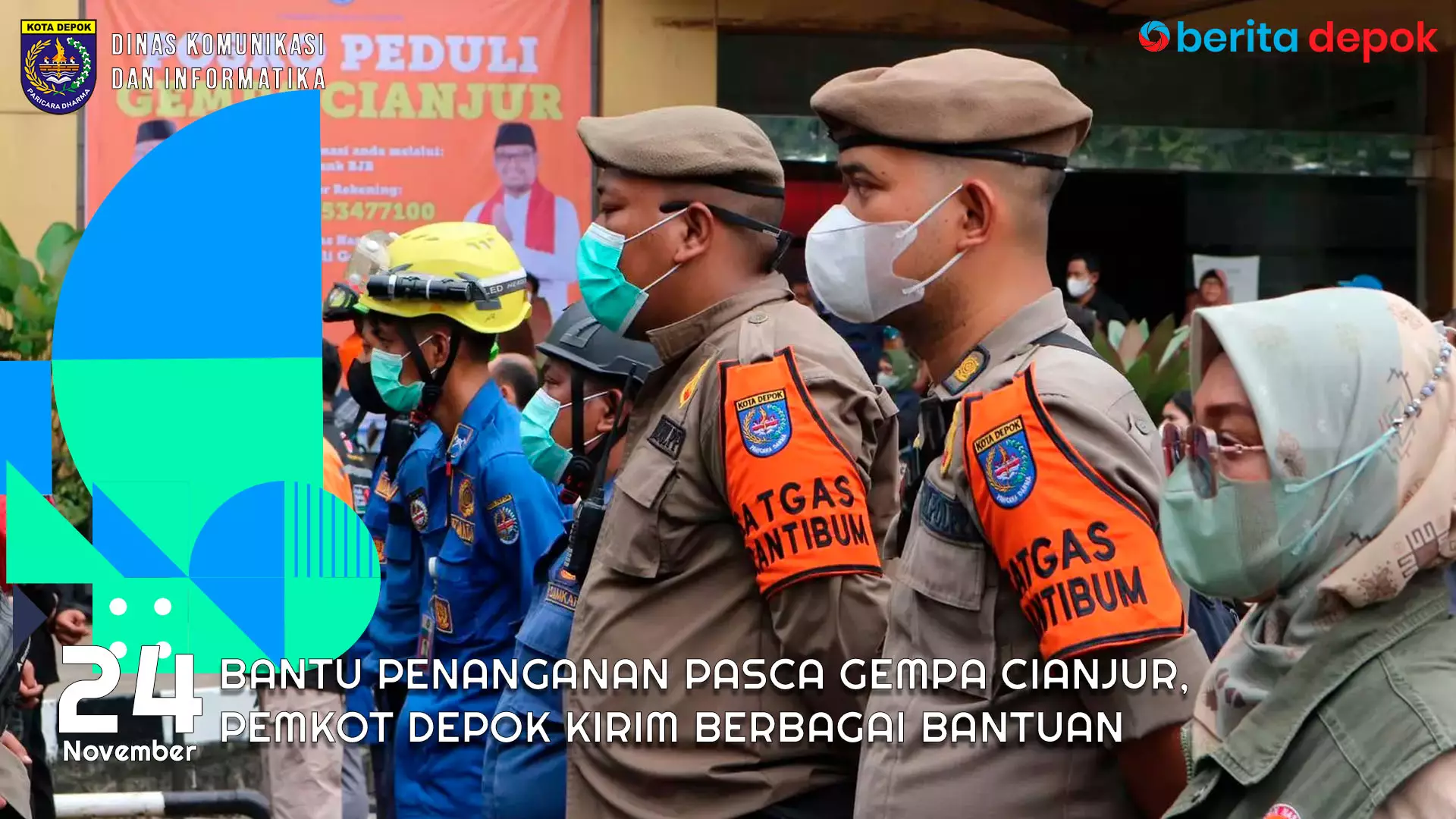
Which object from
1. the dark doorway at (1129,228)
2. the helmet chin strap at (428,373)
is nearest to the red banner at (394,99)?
the dark doorway at (1129,228)

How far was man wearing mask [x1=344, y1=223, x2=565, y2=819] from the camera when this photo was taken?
169 inches

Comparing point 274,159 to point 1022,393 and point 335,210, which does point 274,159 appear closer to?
point 1022,393

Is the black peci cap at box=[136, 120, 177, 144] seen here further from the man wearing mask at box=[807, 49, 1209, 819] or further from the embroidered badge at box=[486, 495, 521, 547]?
the man wearing mask at box=[807, 49, 1209, 819]

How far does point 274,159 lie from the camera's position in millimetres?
5926

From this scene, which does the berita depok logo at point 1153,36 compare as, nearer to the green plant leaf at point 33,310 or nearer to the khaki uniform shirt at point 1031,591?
the green plant leaf at point 33,310

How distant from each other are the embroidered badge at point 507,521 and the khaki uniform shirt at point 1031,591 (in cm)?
179

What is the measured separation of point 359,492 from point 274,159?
1.76 m

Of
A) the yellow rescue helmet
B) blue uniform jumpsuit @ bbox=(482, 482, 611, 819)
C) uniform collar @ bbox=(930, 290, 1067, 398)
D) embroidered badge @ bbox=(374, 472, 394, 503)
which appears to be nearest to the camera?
uniform collar @ bbox=(930, 290, 1067, 398)

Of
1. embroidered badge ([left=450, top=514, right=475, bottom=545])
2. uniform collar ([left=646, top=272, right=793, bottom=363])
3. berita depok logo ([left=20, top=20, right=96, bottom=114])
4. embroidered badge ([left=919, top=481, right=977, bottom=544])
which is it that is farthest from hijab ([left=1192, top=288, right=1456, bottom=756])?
berita depok logo ([left=20, top=20, right=96, bottom=114])

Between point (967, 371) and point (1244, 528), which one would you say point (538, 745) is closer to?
point (967, 371)

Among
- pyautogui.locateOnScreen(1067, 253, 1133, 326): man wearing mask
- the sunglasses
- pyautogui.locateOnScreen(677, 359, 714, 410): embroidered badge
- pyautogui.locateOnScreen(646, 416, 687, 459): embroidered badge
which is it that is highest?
pyautogui.locateOnScreen(1067, 253, 1133, 326): man wearing mask

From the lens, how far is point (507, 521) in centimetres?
424

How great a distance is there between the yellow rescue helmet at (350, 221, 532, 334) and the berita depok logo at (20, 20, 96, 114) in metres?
6.25

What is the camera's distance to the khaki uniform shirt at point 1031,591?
227 cm
